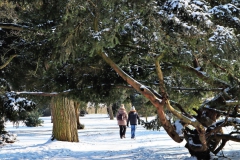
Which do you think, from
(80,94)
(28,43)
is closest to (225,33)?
(80,94)

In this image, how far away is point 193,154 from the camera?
8789 mm

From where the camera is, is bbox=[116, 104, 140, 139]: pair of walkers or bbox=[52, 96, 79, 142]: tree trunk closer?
bbox=[52, 96, 79, 142]: tree trunk

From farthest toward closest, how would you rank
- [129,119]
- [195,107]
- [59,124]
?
[129,119] → [59,124] → [195,107]

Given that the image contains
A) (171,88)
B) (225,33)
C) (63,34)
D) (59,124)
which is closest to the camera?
(225,33)

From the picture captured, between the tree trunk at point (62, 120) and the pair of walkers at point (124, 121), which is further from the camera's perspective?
the pair of walkers at point (124, 121)

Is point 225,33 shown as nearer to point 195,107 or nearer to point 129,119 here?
point 195,107

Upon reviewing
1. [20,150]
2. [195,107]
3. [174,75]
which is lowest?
[20,150]

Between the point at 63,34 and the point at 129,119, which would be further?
the point at 129,119

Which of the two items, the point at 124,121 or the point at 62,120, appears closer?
the point at 62,120

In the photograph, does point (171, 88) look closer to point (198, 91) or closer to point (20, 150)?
point (198, 91)

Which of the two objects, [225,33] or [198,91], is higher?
[225,33]

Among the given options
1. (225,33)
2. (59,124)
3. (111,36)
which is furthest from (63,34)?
(59,124)

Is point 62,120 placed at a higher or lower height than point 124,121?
higher

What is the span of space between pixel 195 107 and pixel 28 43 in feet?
16.1
